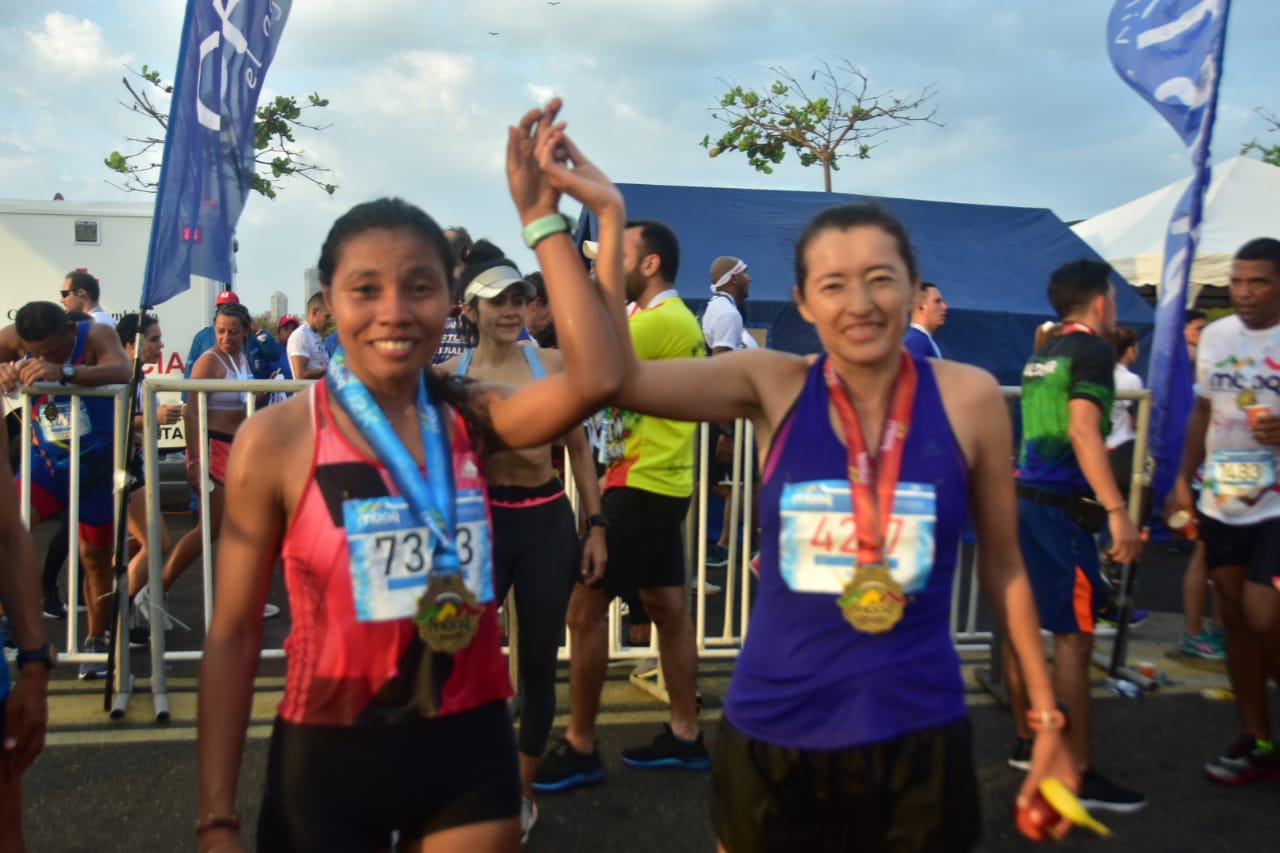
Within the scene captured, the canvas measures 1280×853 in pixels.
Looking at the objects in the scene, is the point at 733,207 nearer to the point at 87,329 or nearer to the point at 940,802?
the point at 87,329

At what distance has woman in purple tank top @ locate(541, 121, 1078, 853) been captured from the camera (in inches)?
79.3

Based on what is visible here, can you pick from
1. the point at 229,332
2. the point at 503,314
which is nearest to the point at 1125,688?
the point at 503,314

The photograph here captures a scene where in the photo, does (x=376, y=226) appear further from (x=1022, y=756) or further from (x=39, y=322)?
(x=39, y=322)

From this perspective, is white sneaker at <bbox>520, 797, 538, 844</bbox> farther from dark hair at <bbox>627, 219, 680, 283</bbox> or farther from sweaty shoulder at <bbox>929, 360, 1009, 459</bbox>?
sweaty shoulder at <bbox>929, 360, 1009, 459</bbox>

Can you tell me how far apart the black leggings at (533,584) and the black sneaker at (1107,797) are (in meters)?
2.16

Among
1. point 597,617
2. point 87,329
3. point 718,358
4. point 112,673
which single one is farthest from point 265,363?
point 718,358

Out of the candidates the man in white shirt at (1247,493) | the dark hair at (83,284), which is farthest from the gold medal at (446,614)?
the dark hair at (83,284)

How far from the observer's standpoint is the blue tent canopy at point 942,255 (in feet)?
38.0

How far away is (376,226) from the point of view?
2016mm

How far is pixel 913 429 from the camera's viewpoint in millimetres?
2096

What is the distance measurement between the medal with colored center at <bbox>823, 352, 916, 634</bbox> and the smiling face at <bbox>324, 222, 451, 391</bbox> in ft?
2.83

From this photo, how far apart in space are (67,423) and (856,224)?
177 inches

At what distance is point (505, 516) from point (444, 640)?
1.63 meters

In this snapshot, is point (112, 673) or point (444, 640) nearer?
point (444, 640)
